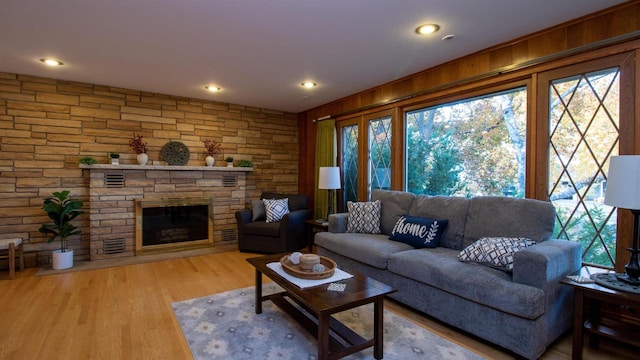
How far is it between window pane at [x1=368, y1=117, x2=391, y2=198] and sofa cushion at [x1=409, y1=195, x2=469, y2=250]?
96 centimetres

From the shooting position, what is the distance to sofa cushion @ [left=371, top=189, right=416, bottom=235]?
355 cm

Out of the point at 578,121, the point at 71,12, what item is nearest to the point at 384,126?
the point at 578,121

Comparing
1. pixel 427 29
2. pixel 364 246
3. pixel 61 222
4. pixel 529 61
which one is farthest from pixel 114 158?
pixel 529 61

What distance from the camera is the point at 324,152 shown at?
5.23m

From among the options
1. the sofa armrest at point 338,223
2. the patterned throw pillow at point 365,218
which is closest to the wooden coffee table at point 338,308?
the patterned throw pillow at point 365,218

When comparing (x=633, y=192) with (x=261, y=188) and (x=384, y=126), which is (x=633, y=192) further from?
(x=261, y=188)

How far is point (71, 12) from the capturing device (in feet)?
7.62

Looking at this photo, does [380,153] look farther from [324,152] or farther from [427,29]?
[427,29]

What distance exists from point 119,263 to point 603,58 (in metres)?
5.46

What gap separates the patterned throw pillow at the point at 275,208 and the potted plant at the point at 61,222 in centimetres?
238

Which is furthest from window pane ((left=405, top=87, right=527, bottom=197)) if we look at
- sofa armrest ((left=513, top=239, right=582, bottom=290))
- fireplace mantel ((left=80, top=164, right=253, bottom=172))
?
fireplace mantel ((left=80, top=164, right=253, bottom=172))

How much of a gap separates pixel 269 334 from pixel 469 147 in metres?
2.71

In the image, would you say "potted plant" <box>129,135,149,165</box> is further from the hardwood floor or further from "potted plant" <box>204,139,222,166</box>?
the hardwood floor

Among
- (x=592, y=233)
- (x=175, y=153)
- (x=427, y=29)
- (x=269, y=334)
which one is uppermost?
(x=427, y=29)
